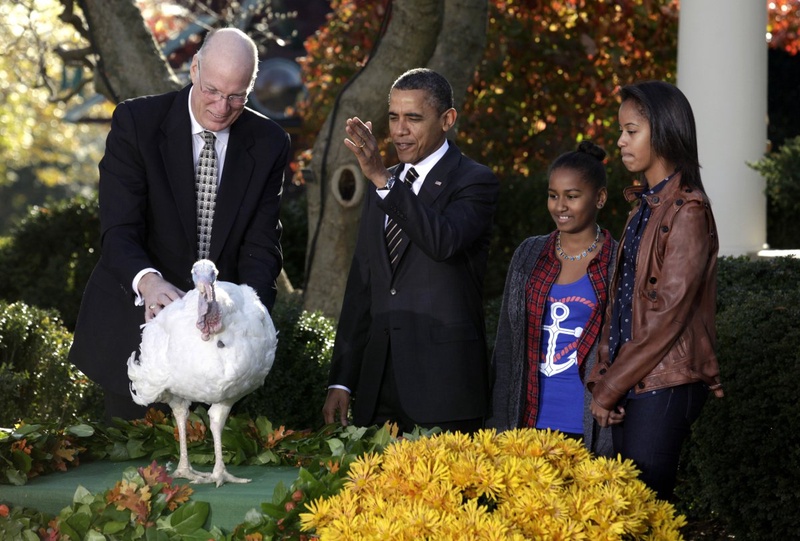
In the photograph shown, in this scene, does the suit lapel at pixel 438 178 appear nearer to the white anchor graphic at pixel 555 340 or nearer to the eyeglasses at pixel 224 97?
the white anchor graphic at pixel 555 340

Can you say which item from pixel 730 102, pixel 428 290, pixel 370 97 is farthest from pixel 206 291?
pixel 730 102

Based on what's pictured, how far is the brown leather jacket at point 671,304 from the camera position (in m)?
3.41

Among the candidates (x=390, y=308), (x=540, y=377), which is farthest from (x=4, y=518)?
(x=540, y=377)

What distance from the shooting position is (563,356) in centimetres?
404

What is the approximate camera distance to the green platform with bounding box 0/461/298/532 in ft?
10.0

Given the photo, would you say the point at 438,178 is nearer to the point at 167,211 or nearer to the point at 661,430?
the point at 167,211

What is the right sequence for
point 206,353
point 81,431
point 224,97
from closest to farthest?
1. point 206,353
2. point 81,431
3. point 224,97

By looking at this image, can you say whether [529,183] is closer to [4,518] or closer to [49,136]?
[4,518]

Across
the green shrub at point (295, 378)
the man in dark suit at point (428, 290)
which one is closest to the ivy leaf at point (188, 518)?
the man in dark suit at point (428, 290)

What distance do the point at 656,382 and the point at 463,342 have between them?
83 centimetres

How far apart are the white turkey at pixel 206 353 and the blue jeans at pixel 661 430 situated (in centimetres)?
118

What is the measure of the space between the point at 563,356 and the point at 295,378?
244 cm

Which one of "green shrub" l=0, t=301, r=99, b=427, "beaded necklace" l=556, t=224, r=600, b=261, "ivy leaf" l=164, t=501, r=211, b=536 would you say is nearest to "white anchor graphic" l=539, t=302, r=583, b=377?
"beaded necklace" l=556, t=224, r=600, b=261

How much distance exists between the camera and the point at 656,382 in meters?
3.45
